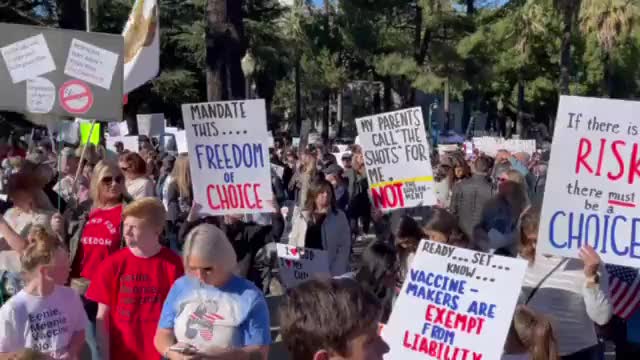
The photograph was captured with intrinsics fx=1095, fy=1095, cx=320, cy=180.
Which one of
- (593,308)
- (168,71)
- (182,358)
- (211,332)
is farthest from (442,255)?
(168,71)

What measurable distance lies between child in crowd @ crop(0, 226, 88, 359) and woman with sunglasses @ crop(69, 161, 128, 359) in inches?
36.3

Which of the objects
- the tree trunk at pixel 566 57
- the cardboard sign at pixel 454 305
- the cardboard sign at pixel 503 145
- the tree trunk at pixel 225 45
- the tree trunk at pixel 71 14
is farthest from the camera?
the cardboard sign at pixel 503 145

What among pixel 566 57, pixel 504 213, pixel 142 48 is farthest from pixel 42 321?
pixel 566 57

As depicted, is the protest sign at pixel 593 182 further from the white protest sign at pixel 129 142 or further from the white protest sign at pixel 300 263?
the white protest sign at pixel 129 142

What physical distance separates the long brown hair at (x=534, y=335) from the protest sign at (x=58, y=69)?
15.3ft

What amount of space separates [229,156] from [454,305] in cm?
331

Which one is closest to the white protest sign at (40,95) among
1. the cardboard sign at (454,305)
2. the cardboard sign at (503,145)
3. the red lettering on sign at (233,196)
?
the red lettering on sign at (233,196)

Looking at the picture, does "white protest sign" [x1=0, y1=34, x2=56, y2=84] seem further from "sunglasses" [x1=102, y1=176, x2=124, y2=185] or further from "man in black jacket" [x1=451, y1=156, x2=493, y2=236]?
"man in black jacket" [x1=451, y1=156, x2=493, y2=236]

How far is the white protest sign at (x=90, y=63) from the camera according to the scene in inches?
329

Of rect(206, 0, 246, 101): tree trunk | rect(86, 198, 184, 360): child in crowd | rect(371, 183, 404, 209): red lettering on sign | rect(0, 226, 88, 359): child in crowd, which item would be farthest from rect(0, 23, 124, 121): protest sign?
rect(206, 0, 246, 101): tree trunk

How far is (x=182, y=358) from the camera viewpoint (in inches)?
160

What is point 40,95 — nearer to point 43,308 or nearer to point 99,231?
point 99,231

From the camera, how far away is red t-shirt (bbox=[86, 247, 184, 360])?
17.4 ft

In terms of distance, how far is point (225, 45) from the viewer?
12828 millimetres
